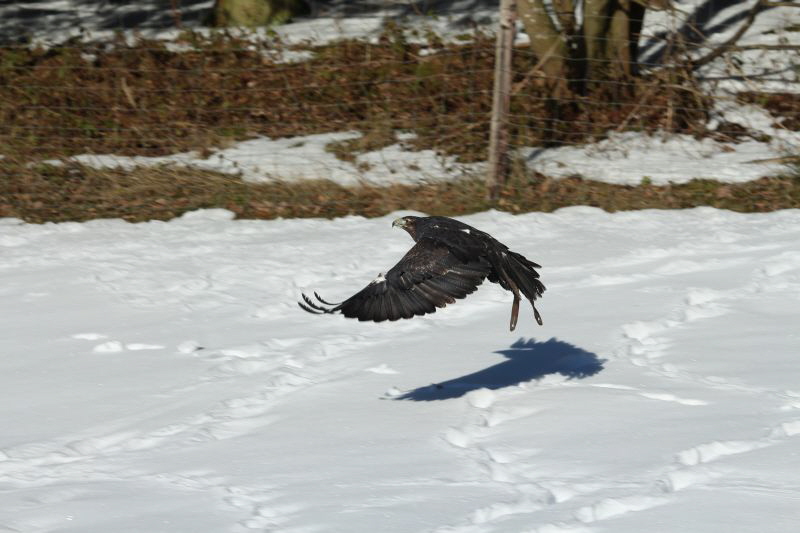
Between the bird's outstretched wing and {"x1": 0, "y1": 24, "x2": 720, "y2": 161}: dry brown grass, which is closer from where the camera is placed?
the bird's outstretched wing

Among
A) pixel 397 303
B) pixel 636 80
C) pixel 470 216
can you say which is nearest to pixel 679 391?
pixel 397 303

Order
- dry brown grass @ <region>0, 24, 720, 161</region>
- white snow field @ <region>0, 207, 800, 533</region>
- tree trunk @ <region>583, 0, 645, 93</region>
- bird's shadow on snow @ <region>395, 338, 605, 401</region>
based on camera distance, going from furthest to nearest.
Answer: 1. tree trunk @ <region>583, 0, 645, 93</region>
2. dry brown grass @ <region>0, 24, 720, 161</region>
3. bird's shadow on snow @ <region>395, 338, 605, 401</region>
4. white snow field @ <region>0, 207, 800, 533</region>

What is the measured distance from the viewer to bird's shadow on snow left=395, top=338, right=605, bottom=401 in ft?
18.7

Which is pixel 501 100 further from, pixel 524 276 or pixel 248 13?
pixel 248 13

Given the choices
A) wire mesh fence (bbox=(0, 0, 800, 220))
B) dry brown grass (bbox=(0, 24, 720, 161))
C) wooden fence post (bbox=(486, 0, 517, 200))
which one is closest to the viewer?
wooden fence post (bbox=(486, 0, 517, 200))

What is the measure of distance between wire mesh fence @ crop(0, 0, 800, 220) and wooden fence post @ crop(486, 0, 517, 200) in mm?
107

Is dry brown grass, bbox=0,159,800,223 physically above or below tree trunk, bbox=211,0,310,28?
below

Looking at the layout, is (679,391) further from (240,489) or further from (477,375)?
(240,489)

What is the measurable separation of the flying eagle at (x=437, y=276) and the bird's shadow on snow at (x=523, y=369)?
474mm

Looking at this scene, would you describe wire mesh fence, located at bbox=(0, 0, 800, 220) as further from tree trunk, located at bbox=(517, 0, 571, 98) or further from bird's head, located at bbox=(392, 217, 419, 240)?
bird's head, located at bbox=(392, 217, 419, 240)

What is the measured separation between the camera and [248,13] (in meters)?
14.5

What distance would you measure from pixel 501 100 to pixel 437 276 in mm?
4519

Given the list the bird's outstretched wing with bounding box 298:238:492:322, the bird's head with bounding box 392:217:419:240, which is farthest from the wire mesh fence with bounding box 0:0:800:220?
the bird's outstretched wing with bounding box 298:238:492:322

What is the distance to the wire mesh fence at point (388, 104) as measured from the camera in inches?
417
